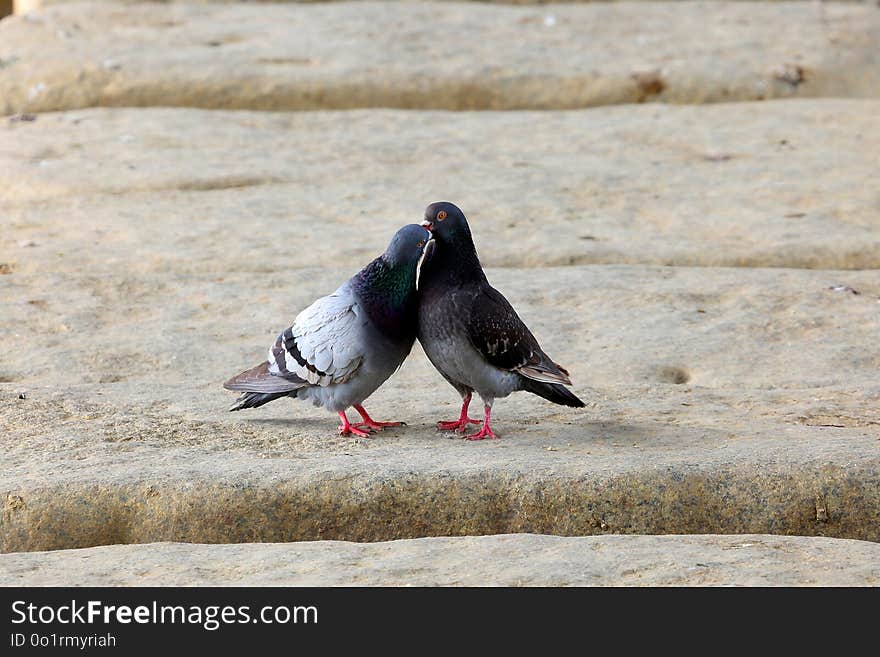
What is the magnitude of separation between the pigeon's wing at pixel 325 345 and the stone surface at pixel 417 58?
13.0ft

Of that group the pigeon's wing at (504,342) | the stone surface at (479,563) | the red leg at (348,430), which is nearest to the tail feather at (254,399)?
the red leg at (348,430)

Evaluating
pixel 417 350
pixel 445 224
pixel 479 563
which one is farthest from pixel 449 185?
pixel 479 563

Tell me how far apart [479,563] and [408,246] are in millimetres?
1124

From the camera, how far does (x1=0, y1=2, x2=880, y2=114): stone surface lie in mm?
7430

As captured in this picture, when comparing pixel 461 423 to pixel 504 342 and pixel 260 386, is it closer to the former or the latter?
pixel 504 342

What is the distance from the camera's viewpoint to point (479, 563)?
9.10 ft

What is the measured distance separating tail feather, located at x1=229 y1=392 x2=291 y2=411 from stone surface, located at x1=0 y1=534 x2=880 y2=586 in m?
0.82

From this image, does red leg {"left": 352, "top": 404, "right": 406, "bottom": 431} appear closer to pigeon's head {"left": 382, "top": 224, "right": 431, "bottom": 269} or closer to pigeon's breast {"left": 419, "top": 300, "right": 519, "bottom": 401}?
pigeon's breast {"left": 419, "top": 300, "right": 519, "bottom": 401}

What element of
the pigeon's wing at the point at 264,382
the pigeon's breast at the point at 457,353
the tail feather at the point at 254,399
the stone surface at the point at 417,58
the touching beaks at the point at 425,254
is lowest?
the tail feather at the point at 254,399

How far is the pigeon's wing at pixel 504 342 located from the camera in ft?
11.7

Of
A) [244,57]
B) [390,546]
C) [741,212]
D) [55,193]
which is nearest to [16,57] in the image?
[244,57]

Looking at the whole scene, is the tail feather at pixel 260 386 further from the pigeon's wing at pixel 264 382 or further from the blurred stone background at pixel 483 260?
the blurred stone background at pixel 483 260

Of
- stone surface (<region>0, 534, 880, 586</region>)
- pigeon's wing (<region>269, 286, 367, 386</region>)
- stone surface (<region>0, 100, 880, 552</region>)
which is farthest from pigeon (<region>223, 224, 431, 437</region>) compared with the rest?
stone surface (<region>0, 534, 880, 586</region>)

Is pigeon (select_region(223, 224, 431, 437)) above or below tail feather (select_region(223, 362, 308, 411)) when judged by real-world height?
above
